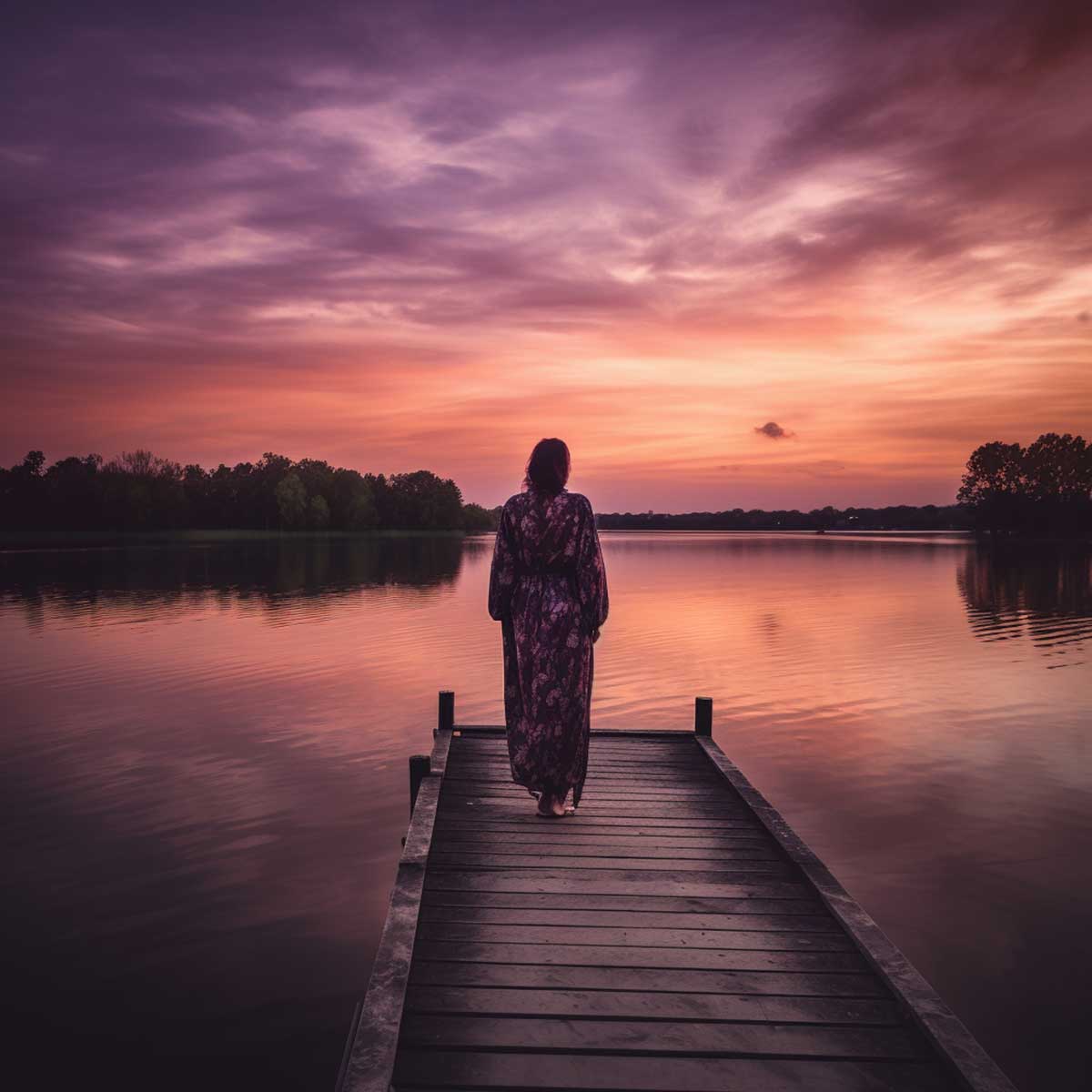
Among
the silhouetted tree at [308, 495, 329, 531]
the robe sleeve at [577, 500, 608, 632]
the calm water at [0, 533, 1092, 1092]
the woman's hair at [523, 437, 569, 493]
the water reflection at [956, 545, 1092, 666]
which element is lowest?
the calm water at [0, 533, 1092, 1092]

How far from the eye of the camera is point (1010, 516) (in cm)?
10162

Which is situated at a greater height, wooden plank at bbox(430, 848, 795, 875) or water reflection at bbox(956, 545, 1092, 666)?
wooden plank at bbox(430, 848, 795, 875)

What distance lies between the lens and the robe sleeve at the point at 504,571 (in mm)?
5875

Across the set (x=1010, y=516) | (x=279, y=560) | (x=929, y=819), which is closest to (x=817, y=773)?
(x=929, y=819)

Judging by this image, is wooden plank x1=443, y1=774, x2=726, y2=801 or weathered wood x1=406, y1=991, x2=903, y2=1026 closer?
weathered wood x1=406, y1=991, x2=903, y2=1026

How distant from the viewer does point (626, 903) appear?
469 cm

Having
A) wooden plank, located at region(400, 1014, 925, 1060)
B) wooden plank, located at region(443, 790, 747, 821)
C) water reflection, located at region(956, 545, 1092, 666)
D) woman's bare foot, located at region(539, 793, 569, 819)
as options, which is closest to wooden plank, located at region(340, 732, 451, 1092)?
wooden plank, located at region(400, 1014, 925, 1060)

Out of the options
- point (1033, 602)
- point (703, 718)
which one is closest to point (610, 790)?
point (703, 718)

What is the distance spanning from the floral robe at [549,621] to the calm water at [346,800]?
1984 millimetres

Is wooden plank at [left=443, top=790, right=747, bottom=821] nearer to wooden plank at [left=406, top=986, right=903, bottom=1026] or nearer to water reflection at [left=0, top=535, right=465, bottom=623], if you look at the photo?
wooden plank at [left=406, top=986, right=903, bottom=1026]

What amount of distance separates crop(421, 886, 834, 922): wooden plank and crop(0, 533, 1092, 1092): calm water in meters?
1.28

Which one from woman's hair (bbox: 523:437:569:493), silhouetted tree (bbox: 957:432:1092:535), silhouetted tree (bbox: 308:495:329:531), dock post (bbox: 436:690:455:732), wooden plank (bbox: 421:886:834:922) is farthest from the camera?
silhouetted tree (bbox: 308:495:329:531)

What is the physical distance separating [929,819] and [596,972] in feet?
21.2

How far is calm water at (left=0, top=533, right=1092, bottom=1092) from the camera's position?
5.34 meters
